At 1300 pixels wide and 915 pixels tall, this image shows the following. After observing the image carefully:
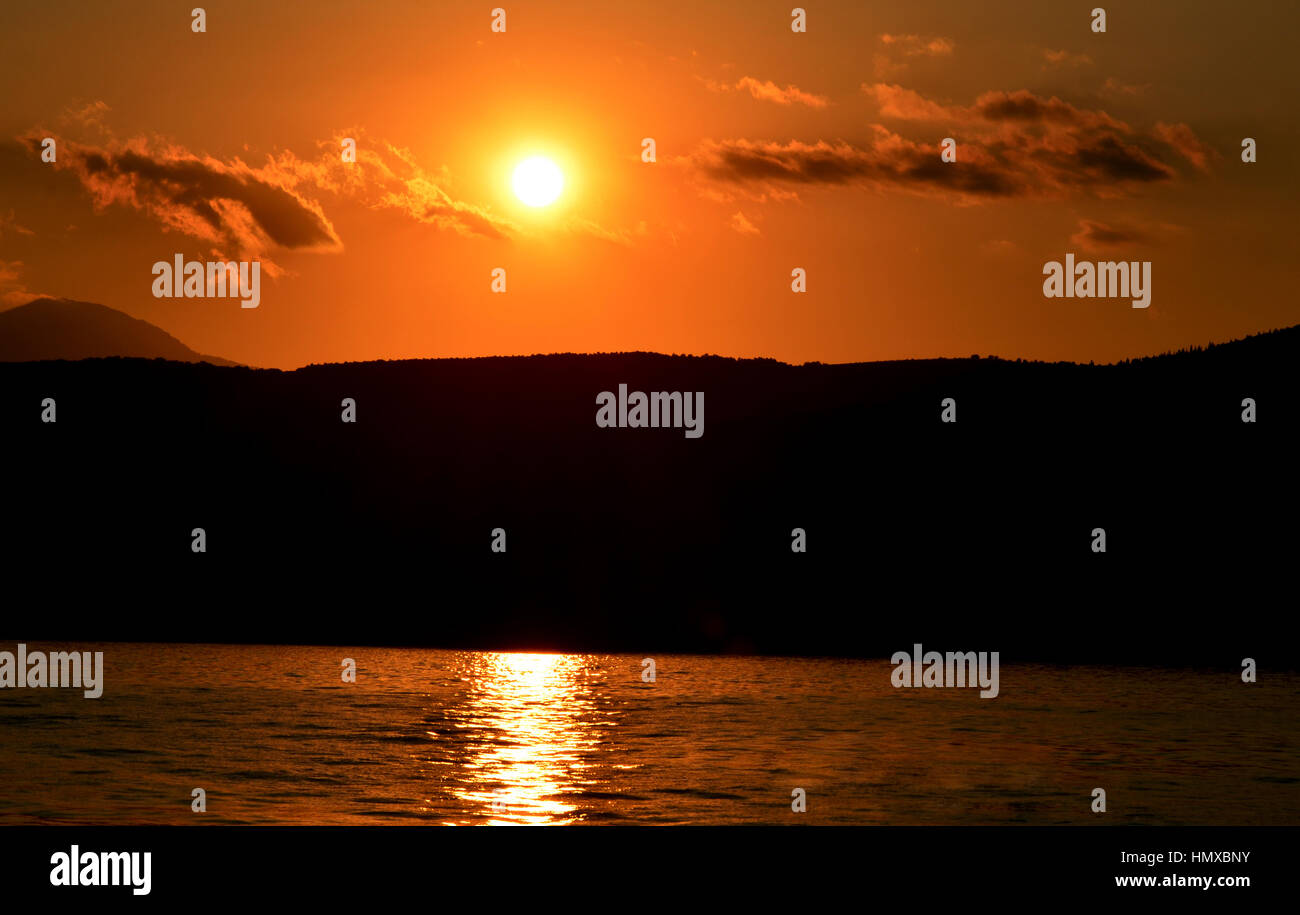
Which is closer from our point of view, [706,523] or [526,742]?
[526,742]

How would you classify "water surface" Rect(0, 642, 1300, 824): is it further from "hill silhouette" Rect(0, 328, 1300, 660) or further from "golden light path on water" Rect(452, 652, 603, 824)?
"hill silhouette" Rect(0, 328, 1300, 660)

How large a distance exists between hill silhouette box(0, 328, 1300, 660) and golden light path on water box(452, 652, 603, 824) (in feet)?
87.4

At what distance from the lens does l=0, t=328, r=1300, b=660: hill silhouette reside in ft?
280

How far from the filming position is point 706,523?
3989 inches

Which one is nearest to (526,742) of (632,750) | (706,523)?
(632,750)

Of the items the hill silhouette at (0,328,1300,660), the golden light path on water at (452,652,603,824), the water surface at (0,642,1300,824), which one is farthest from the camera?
the hill silhouette at (0,328,1300,660)

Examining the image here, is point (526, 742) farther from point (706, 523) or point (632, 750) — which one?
point (706, 523)

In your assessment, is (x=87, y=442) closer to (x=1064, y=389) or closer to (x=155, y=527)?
(x=155, y=527)

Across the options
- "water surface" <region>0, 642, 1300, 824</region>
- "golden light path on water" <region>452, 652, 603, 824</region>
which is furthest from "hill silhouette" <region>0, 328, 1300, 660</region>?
"water surface" <region>0, 642, 1300, 824</region>

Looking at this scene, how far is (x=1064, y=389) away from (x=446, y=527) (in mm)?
47979

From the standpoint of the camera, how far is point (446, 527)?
348ft

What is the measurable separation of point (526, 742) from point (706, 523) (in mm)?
64260

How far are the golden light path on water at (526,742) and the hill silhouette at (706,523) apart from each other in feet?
87.4

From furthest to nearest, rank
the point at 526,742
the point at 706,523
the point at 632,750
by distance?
1. the point at 706,523
2. the point at 526,742
3. the point at 632,750
